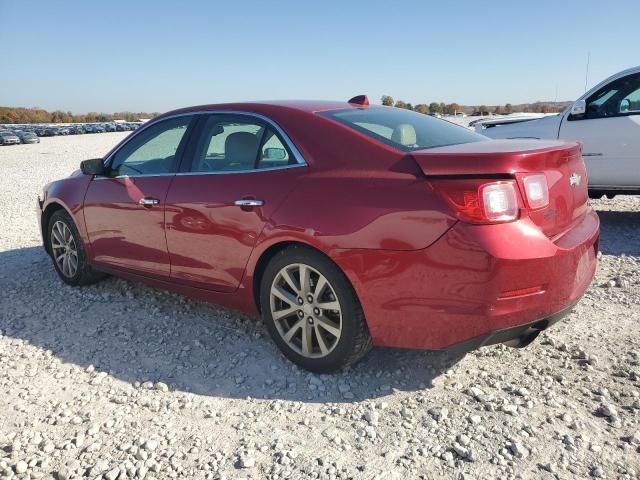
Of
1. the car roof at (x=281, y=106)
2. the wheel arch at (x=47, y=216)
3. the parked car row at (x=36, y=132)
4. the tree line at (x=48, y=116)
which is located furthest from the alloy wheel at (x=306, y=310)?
the tree line at (x=48, y=116)

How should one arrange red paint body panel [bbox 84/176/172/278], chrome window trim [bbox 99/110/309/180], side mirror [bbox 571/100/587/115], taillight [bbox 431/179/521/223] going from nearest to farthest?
taillight [bbox 431/179/521/223] < chrome window trim [bbox 99/110/309/180] < red paint body panel [bbox 84/176/172/278] < side mirror [bbox 571/100/587/115]

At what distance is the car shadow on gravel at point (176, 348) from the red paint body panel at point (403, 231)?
0.35 metres

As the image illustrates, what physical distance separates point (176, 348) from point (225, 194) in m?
1.13

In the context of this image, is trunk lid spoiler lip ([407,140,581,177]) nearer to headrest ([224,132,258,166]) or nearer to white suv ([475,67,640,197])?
headrest ([224,132,258,166])

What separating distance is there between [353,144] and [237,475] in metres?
1.78

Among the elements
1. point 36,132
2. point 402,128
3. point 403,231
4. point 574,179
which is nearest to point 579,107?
point 574,179

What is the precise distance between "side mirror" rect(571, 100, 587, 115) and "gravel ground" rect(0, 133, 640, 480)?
121 inches

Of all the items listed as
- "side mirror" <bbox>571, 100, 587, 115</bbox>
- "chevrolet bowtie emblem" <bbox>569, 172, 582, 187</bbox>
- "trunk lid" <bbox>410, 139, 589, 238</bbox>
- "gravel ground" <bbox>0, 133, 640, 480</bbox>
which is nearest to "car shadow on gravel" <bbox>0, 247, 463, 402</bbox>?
"gravel ground" <bbox>0, 133, 640, 480</bbox>

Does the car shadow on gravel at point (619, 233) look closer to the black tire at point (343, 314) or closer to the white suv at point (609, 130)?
the white suv at point (609, 130)

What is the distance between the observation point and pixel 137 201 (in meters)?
4.10

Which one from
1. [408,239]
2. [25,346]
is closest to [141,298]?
[25,346]

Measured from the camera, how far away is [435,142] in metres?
3.28

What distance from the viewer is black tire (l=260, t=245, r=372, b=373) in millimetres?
2984

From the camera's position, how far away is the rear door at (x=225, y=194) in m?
3.29
